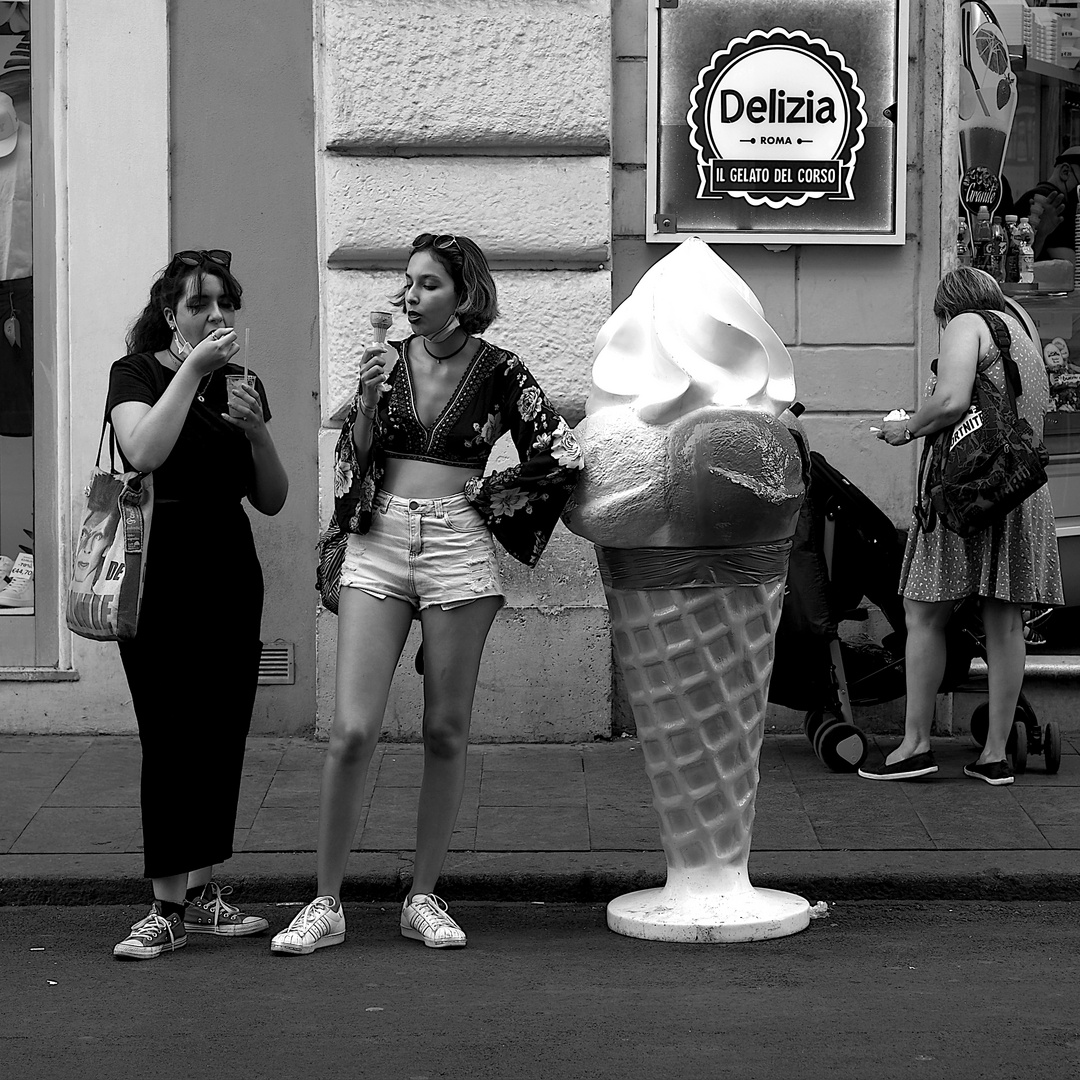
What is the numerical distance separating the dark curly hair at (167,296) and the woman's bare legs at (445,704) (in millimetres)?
995

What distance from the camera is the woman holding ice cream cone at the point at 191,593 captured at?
4477 mm

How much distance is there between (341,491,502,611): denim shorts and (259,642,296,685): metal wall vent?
2660mm

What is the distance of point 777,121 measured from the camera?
695 centimetres

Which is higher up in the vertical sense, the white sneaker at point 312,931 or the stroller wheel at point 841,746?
the stroller wheel at point 841,746

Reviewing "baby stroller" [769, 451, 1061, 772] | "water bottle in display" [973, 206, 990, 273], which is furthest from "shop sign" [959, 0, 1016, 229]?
"baby stroller" [769, 451, 1061, 772]

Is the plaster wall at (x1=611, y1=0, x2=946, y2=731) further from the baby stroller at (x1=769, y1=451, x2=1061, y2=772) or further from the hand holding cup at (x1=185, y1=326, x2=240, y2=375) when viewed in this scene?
the hand holding cup at (x1=185, y1=326, x2=240, y2=375)

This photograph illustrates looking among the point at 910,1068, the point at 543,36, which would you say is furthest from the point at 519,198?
the point at 910,1068

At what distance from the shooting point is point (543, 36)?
22.4ft

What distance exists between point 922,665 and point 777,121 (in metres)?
2.27

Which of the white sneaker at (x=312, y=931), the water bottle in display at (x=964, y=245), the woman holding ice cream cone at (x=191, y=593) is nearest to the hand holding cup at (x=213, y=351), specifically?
the woman holding ice cream cone at (x=191, y=593)

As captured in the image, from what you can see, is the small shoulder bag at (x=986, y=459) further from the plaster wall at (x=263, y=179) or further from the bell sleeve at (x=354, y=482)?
the plaster wall at (x=263, y=179)

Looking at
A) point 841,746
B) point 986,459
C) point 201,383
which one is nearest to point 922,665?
point 841,746

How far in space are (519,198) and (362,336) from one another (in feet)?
2.70

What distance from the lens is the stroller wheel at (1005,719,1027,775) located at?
6.33 m
